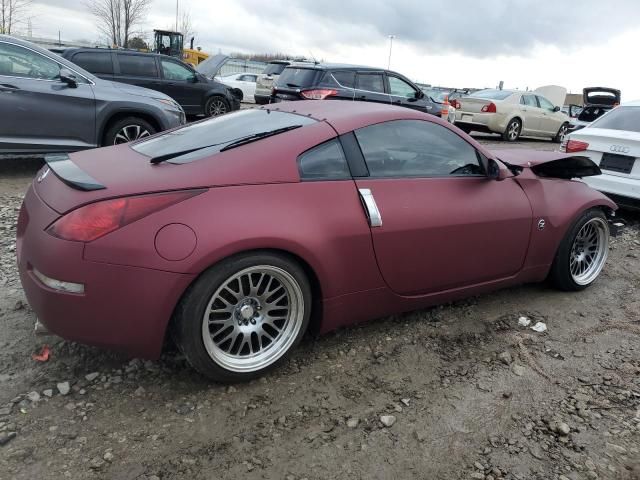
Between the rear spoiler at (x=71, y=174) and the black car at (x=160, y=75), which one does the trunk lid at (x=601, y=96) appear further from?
the rear spoiler at (x=71, y=174)

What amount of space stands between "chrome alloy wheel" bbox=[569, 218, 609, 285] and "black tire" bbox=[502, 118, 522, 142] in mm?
10713

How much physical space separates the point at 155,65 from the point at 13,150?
587 cm

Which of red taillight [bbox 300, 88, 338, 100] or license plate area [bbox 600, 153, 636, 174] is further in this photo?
red taillight [bbox 300, 88, 338, 100]

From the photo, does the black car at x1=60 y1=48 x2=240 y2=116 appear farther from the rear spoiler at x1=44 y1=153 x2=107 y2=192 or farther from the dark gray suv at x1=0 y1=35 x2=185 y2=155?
the rear spoiler at x1=44 y1=153 x2=107 y2=192

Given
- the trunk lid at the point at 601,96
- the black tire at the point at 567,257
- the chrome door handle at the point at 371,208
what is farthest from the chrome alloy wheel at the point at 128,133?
A: the trunk lid at the point at 601,96

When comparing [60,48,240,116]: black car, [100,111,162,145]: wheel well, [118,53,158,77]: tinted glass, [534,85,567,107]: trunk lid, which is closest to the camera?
[100,111,162,145]: wheel well

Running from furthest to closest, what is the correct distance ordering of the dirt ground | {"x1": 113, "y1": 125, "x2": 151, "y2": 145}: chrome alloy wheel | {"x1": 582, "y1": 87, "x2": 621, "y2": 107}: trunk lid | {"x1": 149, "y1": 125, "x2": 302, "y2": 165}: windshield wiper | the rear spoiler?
1. {"x1": 582, "y1": 87, "x2": 621, "y2": 107}: trunk lid
2. {"x1": 113, "y1": 125, "x2": 151, "y2": 145}: chrome alloy wheel
3. {"x1": 149, "y1": 125, "x2": 302, "y2": 165}: windshield wiper
4. the rear spoiler
5. the dirt ground

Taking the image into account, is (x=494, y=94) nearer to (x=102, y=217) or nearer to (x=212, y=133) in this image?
(x=212, y=133)

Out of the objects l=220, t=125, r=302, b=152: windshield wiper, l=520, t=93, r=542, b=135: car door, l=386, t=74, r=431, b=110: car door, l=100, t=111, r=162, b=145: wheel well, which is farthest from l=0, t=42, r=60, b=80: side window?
l=520, t=93, r=542, b=135: car door

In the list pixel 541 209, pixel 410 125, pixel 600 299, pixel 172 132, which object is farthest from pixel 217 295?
pixel 600 299

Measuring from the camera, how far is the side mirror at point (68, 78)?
636 cm

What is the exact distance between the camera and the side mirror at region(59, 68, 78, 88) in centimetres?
636

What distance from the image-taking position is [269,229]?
8.09 ft

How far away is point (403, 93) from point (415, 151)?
8.24 metres
